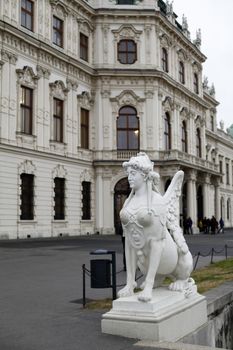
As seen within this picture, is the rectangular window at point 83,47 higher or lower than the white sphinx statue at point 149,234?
higher

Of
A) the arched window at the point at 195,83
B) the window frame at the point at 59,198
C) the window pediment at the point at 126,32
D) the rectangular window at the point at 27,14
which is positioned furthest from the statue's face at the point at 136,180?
the arched window at the point at 195,83

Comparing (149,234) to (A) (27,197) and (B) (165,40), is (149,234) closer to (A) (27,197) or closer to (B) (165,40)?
(A) (27,197)

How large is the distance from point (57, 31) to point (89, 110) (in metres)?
6.82

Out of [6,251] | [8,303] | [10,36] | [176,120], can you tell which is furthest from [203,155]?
[8,303]

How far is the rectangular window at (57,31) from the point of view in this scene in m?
35.6

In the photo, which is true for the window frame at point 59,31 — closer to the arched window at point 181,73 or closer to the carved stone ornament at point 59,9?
the carved stone ornament at point 59,9

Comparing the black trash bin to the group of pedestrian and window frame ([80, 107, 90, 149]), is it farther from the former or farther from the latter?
the group of pedestrian

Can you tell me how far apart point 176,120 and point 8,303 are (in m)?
37.5

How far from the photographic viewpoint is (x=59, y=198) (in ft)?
115

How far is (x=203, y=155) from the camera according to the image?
171 feet

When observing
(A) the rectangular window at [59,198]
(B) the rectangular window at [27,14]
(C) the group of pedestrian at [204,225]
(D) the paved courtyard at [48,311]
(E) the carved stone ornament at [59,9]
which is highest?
(E) the carved stone ornament at [59,9]

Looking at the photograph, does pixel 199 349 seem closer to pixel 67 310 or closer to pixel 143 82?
pixel 67 310

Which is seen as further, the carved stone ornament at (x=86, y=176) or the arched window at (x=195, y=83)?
the arched window at (x=195, y=83)

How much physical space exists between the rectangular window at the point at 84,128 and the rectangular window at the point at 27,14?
848cm
